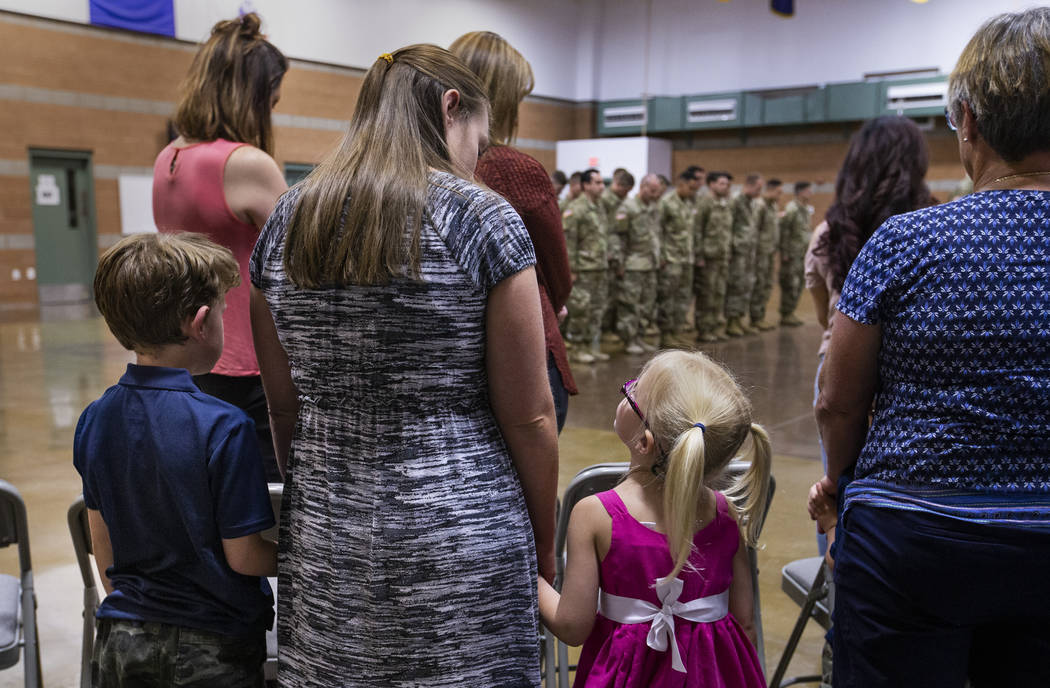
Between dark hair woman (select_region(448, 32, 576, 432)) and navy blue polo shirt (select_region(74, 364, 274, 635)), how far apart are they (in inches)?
29.9

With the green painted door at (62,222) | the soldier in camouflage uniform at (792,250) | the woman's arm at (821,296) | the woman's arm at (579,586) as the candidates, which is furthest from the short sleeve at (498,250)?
the green painted door at (62,222)

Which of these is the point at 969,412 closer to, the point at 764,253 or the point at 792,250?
the point at 764,253

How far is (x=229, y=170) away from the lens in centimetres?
176

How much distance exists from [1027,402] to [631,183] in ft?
25.0

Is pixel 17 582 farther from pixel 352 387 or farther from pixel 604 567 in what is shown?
pixel 604 567

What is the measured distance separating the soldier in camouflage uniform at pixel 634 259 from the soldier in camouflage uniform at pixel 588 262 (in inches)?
17.4

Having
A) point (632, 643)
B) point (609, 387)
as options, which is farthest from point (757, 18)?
point (632, 643)

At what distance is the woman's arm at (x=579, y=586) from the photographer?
1323 millimetres

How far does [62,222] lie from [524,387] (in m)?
12.0

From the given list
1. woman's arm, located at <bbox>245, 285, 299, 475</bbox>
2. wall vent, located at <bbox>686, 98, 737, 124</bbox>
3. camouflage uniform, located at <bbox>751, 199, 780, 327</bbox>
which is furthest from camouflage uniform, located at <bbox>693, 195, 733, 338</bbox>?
woman's arm, located at <bbox>245, 285, 299, 475</bbox>

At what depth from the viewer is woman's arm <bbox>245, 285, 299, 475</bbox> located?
1296 mm

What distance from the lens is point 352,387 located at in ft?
3.83

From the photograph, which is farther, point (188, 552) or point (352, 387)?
point (188, 552)

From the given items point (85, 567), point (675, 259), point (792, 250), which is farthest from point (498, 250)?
point (792, 250)
